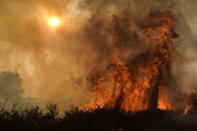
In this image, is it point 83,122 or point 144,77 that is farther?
point 144,77

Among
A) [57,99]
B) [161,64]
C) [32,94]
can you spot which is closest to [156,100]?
[161,64]

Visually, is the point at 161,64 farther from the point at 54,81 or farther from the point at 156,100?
the point at 54,81

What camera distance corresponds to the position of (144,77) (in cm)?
1603

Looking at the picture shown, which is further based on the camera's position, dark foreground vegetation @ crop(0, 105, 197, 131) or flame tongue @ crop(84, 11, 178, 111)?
flame tongue @ crop(84, 11, 178, 111)

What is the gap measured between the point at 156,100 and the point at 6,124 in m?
11.7

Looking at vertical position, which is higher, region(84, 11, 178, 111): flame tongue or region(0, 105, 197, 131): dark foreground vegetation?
region(84, 11, 178, 111): flame tongue

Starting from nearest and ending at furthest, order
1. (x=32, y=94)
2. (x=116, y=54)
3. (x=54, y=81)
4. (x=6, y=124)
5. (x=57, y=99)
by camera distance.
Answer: (x=6, y=124), (x=116, y=54), (x=54, y=81), (x=57, y=99), (x=32, y=94)

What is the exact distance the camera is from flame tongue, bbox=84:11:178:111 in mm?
15594

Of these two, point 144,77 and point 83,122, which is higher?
point 144,77

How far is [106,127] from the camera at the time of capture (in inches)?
305

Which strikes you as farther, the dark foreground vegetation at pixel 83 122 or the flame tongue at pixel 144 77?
the flame tongue at pixel 144 77

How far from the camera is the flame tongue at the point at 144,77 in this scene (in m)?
15.6

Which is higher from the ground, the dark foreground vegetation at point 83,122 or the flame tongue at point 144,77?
the flame tongue at point 144,77

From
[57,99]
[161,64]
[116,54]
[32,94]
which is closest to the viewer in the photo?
[161,64]
